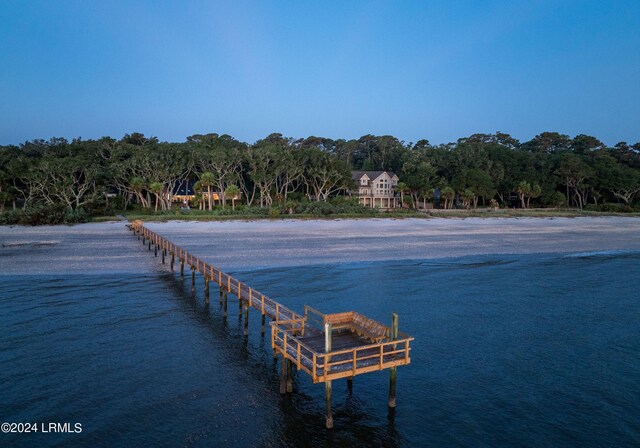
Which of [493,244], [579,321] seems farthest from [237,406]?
[493,244]

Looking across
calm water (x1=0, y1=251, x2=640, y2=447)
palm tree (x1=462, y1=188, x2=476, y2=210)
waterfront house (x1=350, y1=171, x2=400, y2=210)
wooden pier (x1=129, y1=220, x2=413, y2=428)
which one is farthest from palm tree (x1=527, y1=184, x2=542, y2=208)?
wooden pier (x1=129, y1=220, x2=413, y2=428)

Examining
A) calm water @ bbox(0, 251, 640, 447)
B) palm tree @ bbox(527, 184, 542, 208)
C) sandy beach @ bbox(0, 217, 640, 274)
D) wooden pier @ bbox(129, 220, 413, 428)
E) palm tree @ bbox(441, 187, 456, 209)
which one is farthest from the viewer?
palm tree @ bbox(527, 184, 542, 208)

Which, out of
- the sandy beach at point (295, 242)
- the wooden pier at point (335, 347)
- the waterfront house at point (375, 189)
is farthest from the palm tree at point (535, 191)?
the wooden pier at point (335, 347)

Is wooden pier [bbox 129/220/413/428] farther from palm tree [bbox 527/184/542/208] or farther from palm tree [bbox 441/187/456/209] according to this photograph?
palm tree [bbox 527/184/542/208]

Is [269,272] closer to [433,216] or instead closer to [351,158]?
[433,216]

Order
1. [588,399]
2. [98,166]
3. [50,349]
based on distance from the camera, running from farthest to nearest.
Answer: [98,166]
[50,349]
[588,399]

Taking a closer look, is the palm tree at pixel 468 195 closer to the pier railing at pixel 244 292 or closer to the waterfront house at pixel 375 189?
the waterfront house at pixel 375 189

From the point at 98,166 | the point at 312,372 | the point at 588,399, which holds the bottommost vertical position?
the point at 588,399
